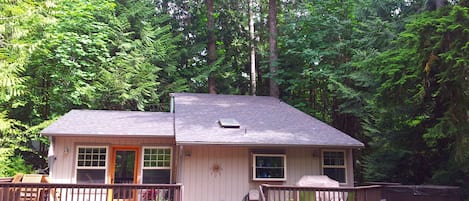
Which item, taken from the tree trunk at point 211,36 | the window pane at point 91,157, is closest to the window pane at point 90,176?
the window pane at point 91,157

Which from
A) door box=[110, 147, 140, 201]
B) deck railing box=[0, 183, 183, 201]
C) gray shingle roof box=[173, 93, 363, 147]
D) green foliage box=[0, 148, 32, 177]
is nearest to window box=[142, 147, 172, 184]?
door box=[110, 147, 140, 201]

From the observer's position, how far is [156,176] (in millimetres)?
9266

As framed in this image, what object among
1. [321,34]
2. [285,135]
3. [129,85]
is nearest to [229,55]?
[321,34]

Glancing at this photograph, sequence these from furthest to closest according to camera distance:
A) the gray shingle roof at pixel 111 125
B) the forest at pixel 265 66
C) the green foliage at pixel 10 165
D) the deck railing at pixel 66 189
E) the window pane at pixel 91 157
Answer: the green foliage at pixel 10 165
the window pane at pixel 91 157
the gray shingle roof at pixel 111 125
the forest at pixel 265 66
the deck railing at pixel 66 189

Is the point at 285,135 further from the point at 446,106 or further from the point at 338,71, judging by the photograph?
the point at 338,71

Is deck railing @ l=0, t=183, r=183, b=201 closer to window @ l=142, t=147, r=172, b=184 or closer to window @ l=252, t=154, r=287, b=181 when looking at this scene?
window @ l=142, t=147, r=172, b=184

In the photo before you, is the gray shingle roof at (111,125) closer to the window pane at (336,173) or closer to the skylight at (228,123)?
the skylight at (228,123)

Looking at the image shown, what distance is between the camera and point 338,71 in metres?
13.9

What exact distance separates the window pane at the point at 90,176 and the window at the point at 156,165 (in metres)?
1.03

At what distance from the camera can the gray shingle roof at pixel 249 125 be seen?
28.1ft

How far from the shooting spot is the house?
860 cm

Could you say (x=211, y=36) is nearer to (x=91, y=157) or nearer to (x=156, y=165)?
(x=156, y=165)

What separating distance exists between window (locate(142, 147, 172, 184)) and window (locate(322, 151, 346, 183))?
157 inches

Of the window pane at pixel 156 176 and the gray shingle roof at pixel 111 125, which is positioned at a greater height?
the gray shingle roof at pixel 111 125
